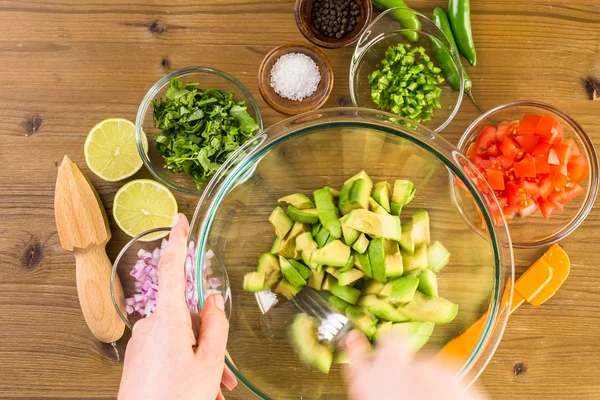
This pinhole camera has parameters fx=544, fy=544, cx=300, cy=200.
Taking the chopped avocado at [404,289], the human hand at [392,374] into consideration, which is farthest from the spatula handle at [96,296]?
the chopped avocado at [404,289]

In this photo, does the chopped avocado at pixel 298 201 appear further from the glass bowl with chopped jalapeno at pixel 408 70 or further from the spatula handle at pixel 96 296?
the spatula handle at pixel 96 296

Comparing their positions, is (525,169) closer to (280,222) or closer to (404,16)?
(404,16)

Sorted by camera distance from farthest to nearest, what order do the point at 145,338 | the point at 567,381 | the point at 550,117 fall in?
1. the point at 567,381
2. the point at 550,117
3. the point at 145,338

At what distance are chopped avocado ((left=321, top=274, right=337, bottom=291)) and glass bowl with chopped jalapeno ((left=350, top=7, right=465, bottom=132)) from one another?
58 cm

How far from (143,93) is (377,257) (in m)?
0.96

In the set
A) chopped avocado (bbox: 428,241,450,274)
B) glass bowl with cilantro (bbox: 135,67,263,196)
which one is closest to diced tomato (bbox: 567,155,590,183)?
chopped avocado (bbox: 428,241,450,274)

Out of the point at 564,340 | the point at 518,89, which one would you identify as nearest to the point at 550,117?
the point at 518,89

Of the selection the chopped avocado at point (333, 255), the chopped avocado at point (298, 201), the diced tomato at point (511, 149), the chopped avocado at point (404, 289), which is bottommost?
the chopped avocado at point (404, 289)

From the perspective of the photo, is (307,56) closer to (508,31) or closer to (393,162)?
(393,162)

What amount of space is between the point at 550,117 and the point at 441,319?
76 cm

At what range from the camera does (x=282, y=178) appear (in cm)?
150

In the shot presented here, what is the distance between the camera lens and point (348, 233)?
1347mm

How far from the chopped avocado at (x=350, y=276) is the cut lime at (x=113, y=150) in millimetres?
778

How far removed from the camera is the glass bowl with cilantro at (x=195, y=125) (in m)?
1.62
